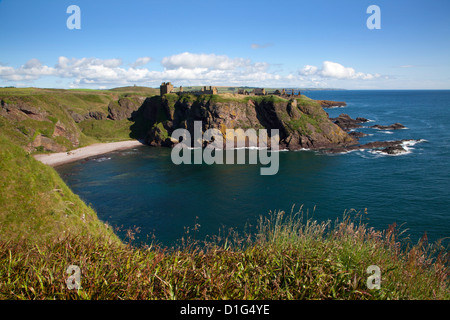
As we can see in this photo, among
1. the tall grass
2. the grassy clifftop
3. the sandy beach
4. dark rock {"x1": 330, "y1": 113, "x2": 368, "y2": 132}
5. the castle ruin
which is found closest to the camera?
the tall grass

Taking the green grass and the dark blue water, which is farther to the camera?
the dark blue water

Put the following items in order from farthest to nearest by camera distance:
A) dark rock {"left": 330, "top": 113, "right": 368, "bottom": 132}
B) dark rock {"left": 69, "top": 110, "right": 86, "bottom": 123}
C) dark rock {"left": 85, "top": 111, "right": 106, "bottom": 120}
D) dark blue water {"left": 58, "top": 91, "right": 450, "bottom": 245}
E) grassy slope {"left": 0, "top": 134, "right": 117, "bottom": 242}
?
dark rock {"left": 85, "top": 111, "right": 106, "bottom": 120}
dark rock {"left": 330, "top": 113, "right": 368, "bottom": 132}
dark rock {"left": 69, "top": 110, "right": 86, "bottom": 123}
dark blue water {"left": 58, "top": 91, "right": 450, "bottom": 245}
grassy slope {"left": 0, "top": 134, "right": 117, "bottom": 242}

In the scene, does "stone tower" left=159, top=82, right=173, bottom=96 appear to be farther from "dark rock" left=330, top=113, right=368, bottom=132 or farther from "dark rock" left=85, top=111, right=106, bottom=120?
"dark rock" left=330, top=113, right=368, bottom=132

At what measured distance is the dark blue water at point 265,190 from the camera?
34719 millimetres

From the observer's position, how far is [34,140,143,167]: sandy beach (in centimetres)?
6912

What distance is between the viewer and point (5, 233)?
1488 centimetres

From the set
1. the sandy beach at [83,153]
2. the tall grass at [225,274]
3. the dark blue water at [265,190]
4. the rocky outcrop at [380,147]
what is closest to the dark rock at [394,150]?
the rocky outcrop at [380,147]

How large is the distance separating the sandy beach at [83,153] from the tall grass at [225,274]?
63.5 meters

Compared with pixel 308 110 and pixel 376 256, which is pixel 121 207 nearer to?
pixel 376 256

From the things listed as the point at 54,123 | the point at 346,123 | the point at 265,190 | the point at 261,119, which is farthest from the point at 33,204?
the point at 346,123

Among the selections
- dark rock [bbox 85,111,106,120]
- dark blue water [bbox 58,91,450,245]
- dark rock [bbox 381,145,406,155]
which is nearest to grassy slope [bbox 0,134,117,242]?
dark blue water [bbox 58,91,450,245]

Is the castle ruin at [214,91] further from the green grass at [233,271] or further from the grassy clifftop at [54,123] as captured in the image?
the green grass at [233,271]

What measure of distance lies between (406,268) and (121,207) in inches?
1542

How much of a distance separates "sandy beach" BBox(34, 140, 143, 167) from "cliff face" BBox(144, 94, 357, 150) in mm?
8321
